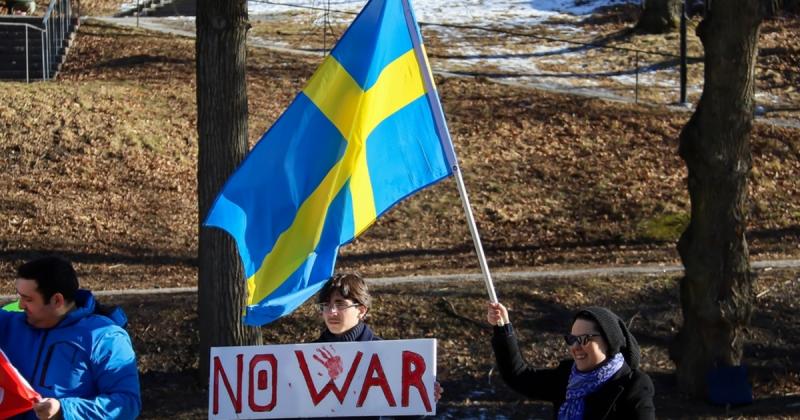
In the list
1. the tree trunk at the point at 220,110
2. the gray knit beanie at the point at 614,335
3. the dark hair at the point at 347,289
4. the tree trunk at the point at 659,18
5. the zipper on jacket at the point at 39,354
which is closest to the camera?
the gray knit beanie at the point at 614,335

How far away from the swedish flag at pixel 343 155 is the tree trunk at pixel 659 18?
2167cm

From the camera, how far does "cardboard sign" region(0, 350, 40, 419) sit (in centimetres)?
505

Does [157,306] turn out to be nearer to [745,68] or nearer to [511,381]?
[745,68]

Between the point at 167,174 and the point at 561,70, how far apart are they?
30.6ft

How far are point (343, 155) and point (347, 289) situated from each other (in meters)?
1.01

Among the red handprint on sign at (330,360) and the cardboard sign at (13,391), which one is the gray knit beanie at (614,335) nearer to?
the red handprint on sign at (330,360)

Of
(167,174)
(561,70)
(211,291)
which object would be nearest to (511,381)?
(211,291)

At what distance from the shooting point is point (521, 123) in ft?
67.6

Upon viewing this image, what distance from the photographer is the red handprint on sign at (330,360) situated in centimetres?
560

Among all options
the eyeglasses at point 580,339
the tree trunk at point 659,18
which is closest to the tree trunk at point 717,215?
the eyeglasses at point 580,339

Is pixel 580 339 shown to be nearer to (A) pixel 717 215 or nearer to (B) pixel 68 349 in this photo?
(B) pixel 68 349

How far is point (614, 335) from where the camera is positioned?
15.8 feet

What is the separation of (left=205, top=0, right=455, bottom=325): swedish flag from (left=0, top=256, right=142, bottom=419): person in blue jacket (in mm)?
1046

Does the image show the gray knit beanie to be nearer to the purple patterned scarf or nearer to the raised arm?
the purple patterned scarf
